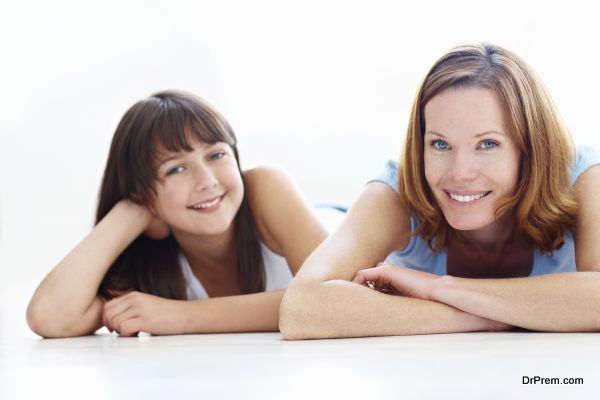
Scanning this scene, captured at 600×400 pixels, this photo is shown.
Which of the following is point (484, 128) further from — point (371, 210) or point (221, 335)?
point (221, 335)

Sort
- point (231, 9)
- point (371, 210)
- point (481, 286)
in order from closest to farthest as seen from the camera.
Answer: point (481, 286), point (371, 210), point (231, 9)

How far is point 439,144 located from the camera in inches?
79.7

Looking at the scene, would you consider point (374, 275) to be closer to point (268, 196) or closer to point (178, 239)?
point (268, 196)

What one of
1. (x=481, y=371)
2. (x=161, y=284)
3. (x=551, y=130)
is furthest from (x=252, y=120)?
(x=481, y=371)

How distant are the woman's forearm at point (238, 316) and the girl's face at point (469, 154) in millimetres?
578

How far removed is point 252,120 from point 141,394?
381cm

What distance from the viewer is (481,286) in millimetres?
1884

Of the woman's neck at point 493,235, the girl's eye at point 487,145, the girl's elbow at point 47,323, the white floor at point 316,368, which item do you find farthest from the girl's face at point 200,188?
the girl's eye at point 487,145

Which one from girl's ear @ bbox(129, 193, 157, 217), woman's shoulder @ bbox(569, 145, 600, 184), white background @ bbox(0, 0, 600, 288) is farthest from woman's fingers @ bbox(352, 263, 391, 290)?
white background @ bbox(0, 0, 600, 288)

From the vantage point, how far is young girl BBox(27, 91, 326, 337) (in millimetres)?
2338

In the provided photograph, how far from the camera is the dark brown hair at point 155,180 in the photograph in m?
2.47

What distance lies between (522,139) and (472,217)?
0.21 metres

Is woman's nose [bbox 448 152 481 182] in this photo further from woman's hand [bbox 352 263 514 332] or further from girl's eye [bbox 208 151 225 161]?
girl's eye [bbox 208 151 225 161]

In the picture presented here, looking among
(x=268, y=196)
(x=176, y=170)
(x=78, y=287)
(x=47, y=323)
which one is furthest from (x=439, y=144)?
(x=47, y=323)
